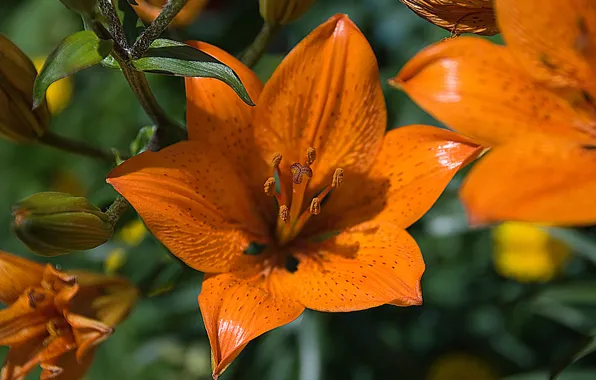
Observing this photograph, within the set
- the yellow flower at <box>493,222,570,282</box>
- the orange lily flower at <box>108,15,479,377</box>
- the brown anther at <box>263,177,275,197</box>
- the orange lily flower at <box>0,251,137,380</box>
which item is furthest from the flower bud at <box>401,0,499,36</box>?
the yellow flower at <box>493,222,570,282</box>

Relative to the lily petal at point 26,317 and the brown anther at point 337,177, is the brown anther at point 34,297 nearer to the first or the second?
the lily petal at point 26,317

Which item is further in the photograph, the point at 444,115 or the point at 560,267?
the point at 560,267

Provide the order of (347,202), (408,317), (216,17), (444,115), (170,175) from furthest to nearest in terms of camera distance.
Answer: (216,17), (408,317), (347,202), (170,175), (444,115)

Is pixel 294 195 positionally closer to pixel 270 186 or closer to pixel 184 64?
pixel 270 186

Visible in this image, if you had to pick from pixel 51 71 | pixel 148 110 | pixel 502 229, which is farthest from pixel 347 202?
pixel 502 229

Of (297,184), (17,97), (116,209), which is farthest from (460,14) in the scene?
(17,97)

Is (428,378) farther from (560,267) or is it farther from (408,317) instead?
(560,267)
